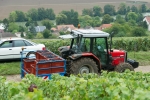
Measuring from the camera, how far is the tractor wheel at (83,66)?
12.6 metres

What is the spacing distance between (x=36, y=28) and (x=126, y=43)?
15.7m

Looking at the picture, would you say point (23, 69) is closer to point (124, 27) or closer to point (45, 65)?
point (45, 65)

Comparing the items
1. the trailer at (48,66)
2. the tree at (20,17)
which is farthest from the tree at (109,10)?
the trailer at (48,66)

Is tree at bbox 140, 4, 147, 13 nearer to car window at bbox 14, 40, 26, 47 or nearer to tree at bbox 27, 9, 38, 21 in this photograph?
tree at bbox 27, 9, 38, 21

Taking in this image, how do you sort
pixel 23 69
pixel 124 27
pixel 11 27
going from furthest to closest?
1. pixel 11 27
2. pixel 124 27
3. pixel 23 69

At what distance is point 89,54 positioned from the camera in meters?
12.9

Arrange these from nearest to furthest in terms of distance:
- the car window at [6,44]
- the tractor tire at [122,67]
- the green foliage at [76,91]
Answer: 1. the green foliage at [76,91]
2. the tractor tire at [122,67]
3. the car window at [6,44]

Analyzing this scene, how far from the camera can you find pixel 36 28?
1405 inches

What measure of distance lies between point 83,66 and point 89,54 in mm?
507

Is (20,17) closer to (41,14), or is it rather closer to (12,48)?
(41,14)

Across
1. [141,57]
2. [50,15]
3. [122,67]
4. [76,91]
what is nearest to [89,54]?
[122,67]

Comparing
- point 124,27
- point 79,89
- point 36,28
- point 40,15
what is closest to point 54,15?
point 40,15

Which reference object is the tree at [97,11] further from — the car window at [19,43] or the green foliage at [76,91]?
the green foliage at [76,91]

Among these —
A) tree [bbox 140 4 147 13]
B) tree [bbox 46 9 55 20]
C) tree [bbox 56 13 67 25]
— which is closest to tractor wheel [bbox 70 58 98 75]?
tree [bbox 56 13 67 25]
